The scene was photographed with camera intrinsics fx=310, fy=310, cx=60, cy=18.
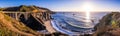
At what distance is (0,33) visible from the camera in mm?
5234

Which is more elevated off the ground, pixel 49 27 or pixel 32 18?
pixel 32 18

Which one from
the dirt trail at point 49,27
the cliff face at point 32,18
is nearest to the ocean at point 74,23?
the dirt trail at point 49,27

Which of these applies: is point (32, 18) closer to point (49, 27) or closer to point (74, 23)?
point (49, 27)

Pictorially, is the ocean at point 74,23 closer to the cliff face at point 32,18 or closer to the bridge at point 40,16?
the bridge at point 40,16

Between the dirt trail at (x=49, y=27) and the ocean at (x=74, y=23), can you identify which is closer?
the ocean at (x=74, y=23)

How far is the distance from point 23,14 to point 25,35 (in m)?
2.63

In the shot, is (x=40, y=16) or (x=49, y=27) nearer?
(x=49, y=27)

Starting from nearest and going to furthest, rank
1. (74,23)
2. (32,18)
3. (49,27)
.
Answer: (49,27) → (32,18) → (74,23)

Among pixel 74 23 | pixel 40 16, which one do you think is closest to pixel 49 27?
pixel 40 16

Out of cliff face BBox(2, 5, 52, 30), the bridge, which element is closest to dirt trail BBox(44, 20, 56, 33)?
the bridge

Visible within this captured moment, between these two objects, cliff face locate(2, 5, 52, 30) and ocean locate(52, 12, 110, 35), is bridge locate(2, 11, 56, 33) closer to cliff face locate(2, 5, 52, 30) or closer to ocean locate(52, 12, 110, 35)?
cliff face locate(2, 5, 52, 30)

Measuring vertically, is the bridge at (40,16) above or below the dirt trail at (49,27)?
above

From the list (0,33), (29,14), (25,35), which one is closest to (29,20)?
(29,14)

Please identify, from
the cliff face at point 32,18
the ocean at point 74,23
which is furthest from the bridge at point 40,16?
the ocean at point 74,23
